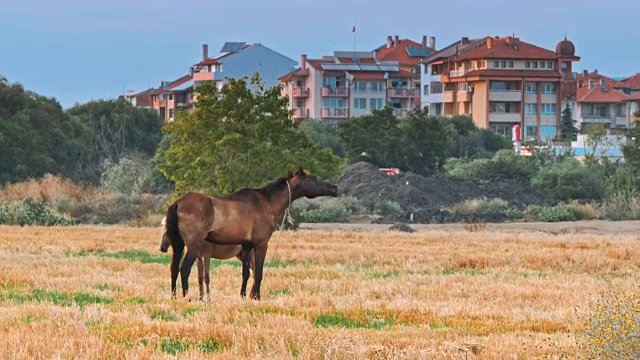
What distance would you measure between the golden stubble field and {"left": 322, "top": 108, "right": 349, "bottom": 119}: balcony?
11031 cm

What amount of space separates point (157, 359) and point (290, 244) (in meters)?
19.9

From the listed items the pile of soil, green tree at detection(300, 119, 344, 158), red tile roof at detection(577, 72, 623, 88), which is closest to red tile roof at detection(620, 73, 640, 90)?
red tile roof at detection(577, 72, 623, 88)

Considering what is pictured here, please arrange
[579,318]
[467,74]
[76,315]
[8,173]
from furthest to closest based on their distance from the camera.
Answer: [467,74] → [8,173] → [579,318] → [76,315]

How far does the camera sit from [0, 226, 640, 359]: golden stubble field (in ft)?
37.8

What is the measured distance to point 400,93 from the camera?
14925cm

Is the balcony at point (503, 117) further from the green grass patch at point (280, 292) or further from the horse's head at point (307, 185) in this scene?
the green grass patch at point (280, 292)

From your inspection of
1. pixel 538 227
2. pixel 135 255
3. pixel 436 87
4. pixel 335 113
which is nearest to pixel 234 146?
pixel 135 255

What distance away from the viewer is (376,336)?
12352mm

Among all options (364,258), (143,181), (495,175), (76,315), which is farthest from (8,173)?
(76,315)

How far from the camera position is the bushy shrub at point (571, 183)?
65.9m

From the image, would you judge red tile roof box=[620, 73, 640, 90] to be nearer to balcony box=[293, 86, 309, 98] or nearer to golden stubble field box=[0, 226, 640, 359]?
balcony box=[293, 86, 309, 98]

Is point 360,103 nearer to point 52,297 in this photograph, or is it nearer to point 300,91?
point 300,91

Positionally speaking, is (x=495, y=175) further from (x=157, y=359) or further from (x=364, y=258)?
(x=157, y=359)

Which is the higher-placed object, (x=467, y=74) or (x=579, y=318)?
(x=467, y=74)
